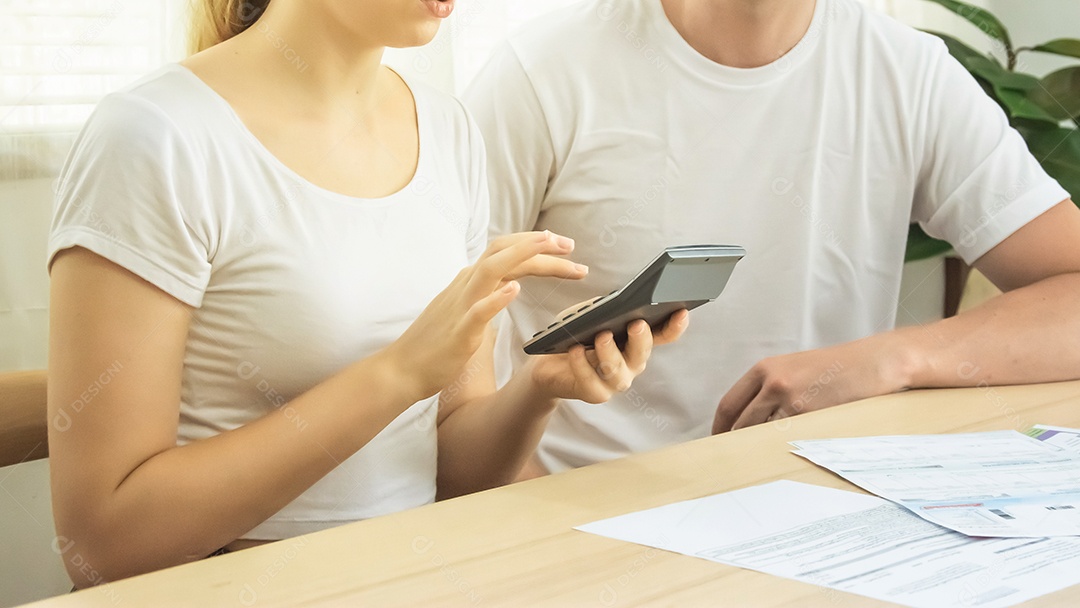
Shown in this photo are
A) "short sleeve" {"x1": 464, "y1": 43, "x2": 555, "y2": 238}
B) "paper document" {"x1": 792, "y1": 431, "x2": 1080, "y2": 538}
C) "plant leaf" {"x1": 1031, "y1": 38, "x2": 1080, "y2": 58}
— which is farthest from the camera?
"plant leaf" {"x1": 1031, "y1": 38, "x2": 1080, "y2": 58}

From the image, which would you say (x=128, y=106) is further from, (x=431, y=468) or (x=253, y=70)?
(x=431, y=468)

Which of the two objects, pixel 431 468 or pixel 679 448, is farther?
pixel 431 468

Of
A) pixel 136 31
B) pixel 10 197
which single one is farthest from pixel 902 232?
pixel 10 197

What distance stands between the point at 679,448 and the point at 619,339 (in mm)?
115

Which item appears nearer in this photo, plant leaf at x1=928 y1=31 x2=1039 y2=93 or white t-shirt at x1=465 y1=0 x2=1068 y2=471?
white t-shirt at x1=465 y1=0 x2=1068 y2=471

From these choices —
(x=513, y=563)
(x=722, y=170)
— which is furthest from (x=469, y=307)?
(x=722, y=170)

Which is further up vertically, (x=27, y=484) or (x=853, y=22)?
(x=853, y=22)

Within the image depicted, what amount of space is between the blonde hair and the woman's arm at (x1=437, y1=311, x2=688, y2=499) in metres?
0.41

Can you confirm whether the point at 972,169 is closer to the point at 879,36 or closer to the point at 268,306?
the point at 879,36

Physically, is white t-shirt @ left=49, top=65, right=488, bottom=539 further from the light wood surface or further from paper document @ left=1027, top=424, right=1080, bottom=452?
paper document @ left=1027, top=424, right=1080, bottom=452

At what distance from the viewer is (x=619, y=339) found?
2.85ft

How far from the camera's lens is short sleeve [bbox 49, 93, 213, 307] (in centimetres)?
81

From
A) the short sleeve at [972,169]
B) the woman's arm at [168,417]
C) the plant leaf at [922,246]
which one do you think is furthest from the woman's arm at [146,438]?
the plant leaf at [922,246]

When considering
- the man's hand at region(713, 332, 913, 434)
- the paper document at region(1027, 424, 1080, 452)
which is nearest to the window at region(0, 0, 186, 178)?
the man's hand at region(713, 332, 913, 434)
